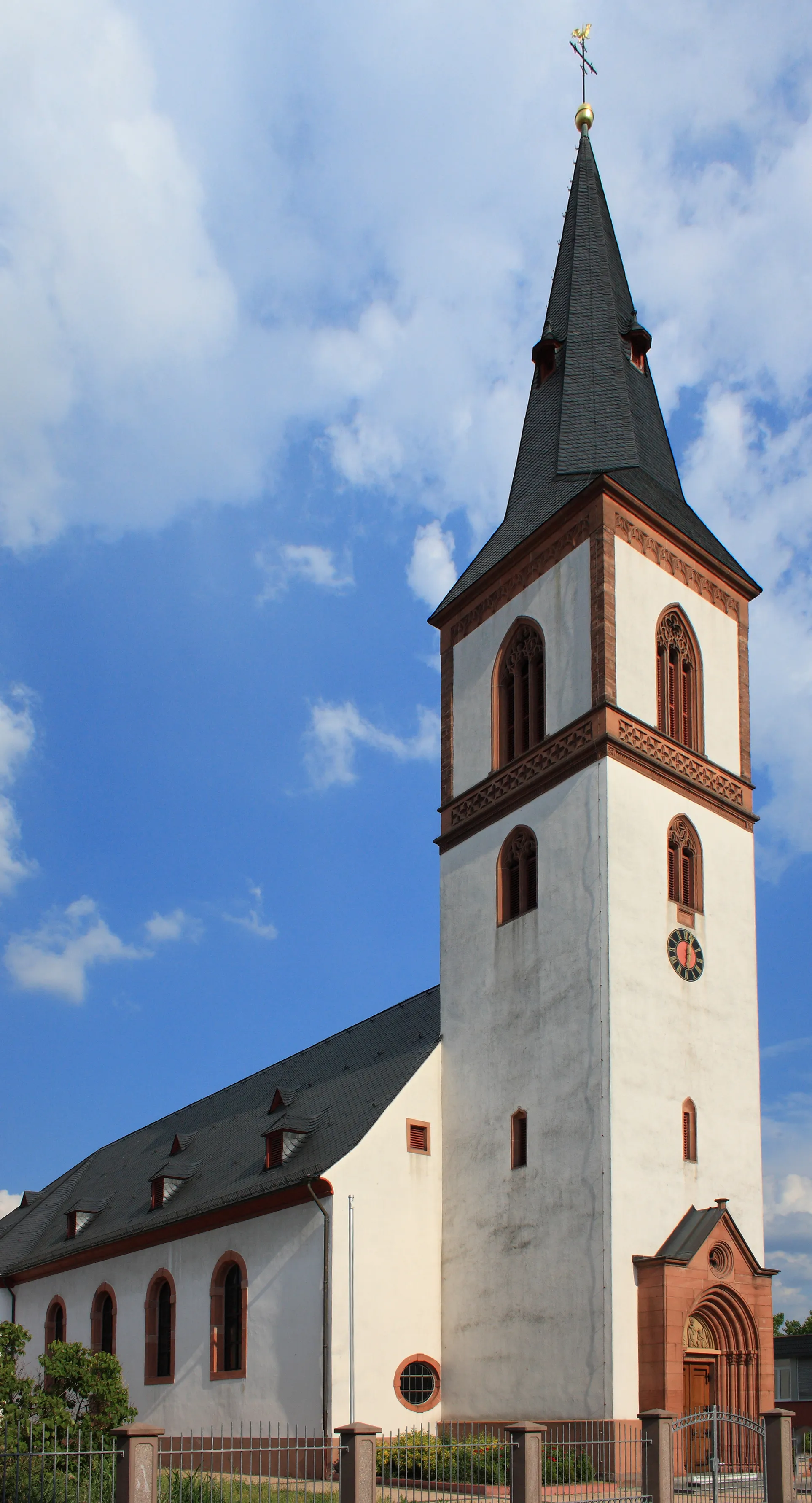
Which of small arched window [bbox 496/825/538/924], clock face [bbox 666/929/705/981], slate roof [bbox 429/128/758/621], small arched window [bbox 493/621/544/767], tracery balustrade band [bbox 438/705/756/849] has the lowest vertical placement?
clock face [bbox 666/929/705/981]

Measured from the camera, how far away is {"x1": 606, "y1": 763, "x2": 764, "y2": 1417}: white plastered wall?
2212cm

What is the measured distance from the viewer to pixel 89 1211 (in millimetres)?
37344

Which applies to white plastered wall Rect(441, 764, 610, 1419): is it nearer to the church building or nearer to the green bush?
the church building

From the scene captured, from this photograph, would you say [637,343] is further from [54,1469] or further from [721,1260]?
[54,1469]

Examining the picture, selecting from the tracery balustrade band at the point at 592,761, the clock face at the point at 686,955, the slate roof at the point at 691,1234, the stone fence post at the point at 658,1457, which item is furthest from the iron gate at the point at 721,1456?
the tracery balustrade band at the point at 592,761

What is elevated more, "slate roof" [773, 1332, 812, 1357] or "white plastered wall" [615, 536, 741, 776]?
"white plastered wall" [615, 536, 741, 776]

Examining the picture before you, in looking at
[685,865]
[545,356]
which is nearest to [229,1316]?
[685,865]

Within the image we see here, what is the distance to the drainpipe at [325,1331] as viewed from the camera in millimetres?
23109

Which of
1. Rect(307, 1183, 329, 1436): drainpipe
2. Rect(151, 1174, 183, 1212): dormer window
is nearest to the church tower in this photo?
Rect(307, 1183, 329, 1436): drainpipe

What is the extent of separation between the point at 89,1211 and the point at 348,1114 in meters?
13.4

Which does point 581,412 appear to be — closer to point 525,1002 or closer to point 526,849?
point 526,849

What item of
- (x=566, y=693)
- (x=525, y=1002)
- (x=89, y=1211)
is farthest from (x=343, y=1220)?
(x=89, y=1211)

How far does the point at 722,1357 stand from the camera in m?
22.6

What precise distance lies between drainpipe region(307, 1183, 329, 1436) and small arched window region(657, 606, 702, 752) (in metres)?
10.7
